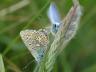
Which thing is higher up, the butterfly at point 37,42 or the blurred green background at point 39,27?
the butterfly at point 37,42

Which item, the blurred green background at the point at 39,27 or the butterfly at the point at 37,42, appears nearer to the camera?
the butterfly at the point at 37,42

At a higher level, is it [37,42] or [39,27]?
[37,42]

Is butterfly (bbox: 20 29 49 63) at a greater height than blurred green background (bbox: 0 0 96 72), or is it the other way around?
butterfly (bbox: 20 29 49 63)

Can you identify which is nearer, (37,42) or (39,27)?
(37,42)

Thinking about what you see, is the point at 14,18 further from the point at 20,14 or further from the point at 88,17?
the point at 88,17

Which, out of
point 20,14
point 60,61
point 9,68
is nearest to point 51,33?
point 9,68
